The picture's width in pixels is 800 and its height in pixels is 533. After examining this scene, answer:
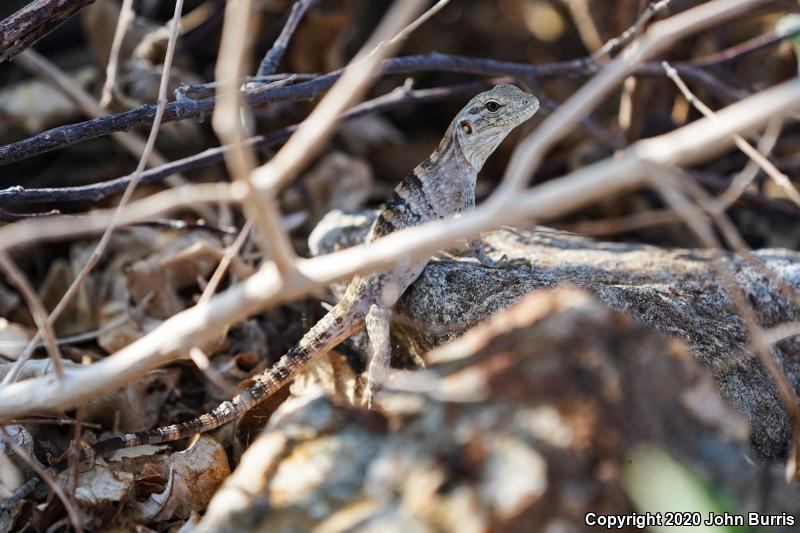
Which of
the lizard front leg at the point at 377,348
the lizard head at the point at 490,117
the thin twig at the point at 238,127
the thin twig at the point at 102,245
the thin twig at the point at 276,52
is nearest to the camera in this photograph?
the thin twig at the point at 238,127

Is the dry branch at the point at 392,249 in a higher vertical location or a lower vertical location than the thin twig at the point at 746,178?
higher

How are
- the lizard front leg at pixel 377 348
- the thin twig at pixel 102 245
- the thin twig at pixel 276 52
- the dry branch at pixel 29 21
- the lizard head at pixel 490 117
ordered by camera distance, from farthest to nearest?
the lizard head at pixel 490 117 < the thin twig at pixel 276 52 < the lizard front leg at pixel 377 348 < the dry branch at pixel 29 21 < the thin twig at pixel 102 245

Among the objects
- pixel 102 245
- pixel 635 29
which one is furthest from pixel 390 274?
pixel 635 29

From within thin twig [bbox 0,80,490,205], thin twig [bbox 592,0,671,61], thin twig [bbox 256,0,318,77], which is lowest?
thin twig [bbox 592,0,671,61]

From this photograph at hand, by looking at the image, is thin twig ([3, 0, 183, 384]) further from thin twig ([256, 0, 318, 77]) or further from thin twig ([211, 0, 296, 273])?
thin twig ([256, 0, 318, 77])

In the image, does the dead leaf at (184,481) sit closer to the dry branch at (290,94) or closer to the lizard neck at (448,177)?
the dry branch at (290,94)

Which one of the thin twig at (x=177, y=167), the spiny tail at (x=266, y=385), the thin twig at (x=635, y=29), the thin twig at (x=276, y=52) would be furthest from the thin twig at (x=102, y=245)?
the thin twig at (x=635, y=29)

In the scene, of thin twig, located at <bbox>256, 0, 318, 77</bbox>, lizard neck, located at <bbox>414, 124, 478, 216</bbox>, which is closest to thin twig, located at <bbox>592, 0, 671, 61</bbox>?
lizard neck, located at <bbox>414, 124, 478, 216</bbox>
